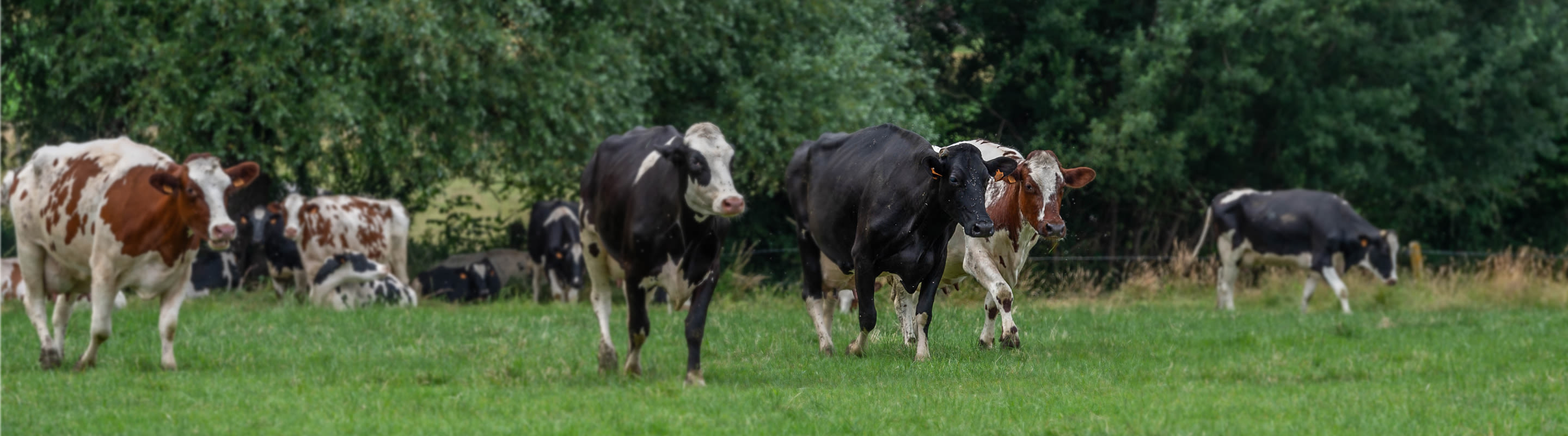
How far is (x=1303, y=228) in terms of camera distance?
20.2 meters

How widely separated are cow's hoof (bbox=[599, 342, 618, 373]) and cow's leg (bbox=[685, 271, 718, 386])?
1.04 metres

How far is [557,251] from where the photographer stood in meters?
22.1

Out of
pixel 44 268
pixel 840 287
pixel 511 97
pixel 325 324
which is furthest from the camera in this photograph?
pixel 511 97

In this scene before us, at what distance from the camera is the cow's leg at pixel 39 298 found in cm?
1056

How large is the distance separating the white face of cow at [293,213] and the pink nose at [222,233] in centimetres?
1010

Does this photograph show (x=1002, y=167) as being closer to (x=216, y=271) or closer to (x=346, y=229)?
(x=346, y=229)

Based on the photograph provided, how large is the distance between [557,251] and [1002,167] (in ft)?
63.0

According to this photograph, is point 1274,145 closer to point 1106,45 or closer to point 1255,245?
point 1106,45

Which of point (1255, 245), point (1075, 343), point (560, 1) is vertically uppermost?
point (560, 1)

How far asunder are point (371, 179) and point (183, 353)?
13.2 metres

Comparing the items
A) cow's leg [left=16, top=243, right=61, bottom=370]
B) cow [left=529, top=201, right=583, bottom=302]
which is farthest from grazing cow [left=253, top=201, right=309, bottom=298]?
cow's leg [left=16, top=243, right=61, bottom=370]

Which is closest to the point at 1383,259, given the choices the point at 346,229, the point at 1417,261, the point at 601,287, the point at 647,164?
the point at 1417,261

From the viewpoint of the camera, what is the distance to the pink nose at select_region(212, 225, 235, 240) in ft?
31.8

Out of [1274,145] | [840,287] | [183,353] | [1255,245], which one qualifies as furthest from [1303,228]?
[840,287]
